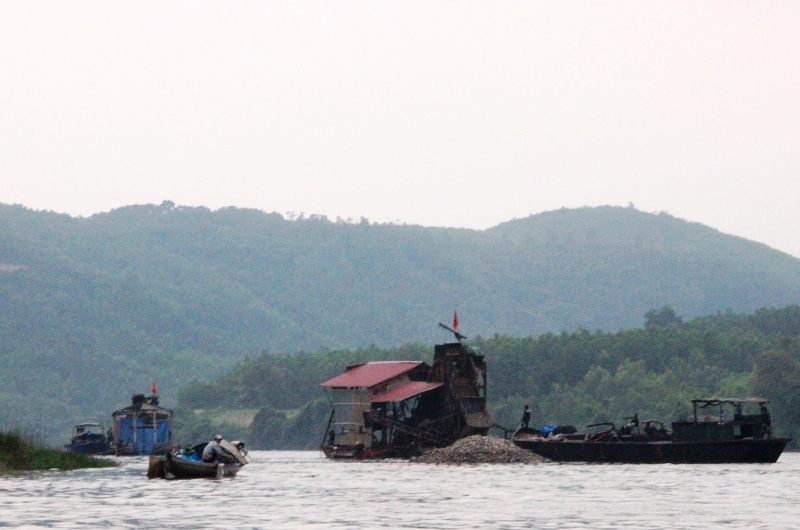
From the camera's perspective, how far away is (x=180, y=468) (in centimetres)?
6719

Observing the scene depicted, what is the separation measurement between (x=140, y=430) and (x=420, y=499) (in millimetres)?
73295

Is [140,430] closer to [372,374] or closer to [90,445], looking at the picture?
[90,445]

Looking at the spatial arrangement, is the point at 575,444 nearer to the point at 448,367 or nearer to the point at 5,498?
the point at 448,367

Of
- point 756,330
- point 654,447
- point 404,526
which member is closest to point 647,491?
point 404,526

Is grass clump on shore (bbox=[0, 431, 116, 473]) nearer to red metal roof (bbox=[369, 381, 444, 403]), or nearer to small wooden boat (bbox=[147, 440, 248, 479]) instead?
small wooden boat (bbox=[147, 440, 248, 479])

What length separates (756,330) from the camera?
626 ft

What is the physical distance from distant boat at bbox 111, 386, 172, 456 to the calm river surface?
43769 mm

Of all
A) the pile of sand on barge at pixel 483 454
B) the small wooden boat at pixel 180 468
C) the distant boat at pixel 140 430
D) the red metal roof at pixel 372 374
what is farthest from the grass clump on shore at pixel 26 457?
the distant boat at pixel 140 430

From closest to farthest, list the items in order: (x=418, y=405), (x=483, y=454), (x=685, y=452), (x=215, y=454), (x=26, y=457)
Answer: (x=215, y=454) → (x=26, y=457) → (x=685, y=452) → (x=483, y=454) → (x=418, y=405)

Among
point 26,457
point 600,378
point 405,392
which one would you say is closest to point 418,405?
point 405,392

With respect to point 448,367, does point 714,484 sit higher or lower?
lower

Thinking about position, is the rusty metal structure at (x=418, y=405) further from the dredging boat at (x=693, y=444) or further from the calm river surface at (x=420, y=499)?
the calm river surface at (x=420, y=499)

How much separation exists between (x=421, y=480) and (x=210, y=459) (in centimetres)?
1035

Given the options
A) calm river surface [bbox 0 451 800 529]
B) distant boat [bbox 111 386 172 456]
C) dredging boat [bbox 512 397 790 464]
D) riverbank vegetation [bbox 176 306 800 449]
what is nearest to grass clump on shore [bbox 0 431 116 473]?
calm river surface [bbox 0 451 800 529]
